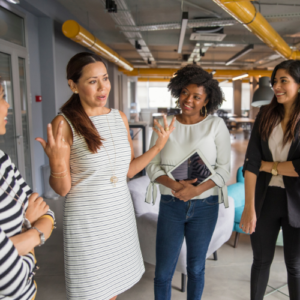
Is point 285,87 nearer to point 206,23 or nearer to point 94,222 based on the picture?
point 94,222

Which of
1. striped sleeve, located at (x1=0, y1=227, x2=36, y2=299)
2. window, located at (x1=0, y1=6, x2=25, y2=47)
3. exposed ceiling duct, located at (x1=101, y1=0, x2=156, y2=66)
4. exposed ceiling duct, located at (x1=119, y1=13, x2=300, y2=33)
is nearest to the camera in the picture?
striped sleeve, located at (x1=0, y1=227, x2=36, y2=299)

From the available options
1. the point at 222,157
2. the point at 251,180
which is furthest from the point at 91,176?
the point at 251,180

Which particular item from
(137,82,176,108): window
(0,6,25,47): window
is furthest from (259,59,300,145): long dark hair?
(137,82,176,108): window

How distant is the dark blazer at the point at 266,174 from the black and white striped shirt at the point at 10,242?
1225 mm

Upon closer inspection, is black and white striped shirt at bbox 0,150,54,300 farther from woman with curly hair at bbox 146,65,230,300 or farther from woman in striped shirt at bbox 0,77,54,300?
woman with curly hair at bbox 146,65,230,300

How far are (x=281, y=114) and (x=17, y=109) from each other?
3794 mm

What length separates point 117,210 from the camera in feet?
Result: 4.41

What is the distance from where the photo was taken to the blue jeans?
1554 millimetres

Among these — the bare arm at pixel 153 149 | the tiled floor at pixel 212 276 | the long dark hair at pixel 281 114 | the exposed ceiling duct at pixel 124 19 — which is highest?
the exposed ceiling duct at pixel 124 19

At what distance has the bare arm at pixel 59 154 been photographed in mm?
1100

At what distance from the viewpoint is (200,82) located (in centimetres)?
156

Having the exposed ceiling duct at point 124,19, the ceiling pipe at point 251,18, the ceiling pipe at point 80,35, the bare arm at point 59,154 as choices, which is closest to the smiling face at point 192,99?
the bare arm at point 59,154

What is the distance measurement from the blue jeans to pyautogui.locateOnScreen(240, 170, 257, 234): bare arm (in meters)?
0.18

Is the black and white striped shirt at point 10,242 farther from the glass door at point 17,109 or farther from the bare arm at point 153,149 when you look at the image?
the glass door at point 17,109
